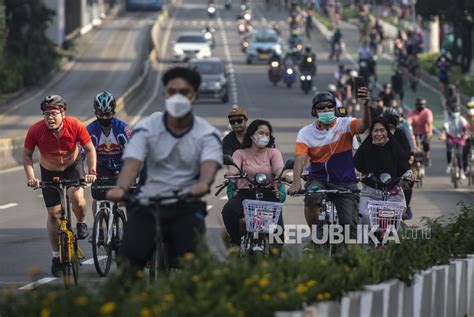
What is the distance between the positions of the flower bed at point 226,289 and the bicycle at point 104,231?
4868 millimetres

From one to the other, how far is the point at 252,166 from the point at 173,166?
14.5ft

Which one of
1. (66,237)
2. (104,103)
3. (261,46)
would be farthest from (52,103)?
(261,46)

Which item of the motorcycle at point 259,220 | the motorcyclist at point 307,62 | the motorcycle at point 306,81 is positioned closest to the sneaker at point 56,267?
the motorcycle at point 259,220

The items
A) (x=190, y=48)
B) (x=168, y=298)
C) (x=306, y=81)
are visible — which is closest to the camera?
(x=168, y=298)

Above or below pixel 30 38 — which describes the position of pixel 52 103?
below

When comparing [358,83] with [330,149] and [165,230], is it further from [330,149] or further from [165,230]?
[165,230]

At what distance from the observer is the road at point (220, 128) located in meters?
18.4

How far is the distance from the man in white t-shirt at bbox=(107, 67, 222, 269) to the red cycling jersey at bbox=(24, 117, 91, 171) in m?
5.04

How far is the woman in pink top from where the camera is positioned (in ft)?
47.1

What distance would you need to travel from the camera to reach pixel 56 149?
15250mm

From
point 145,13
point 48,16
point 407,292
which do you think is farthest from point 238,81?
point 407,292

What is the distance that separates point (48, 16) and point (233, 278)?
218ft

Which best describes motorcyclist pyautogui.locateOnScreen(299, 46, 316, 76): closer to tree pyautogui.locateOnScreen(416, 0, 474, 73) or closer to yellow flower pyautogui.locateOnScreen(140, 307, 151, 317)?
tree pyautogui.locateOnScreen(416, 0, 474, 73)

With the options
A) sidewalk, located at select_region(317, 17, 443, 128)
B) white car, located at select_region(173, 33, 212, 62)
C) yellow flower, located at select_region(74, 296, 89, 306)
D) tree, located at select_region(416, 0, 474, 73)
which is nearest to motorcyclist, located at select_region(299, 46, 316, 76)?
sidewalk, located at select_region(317, 17, 443, 128)
